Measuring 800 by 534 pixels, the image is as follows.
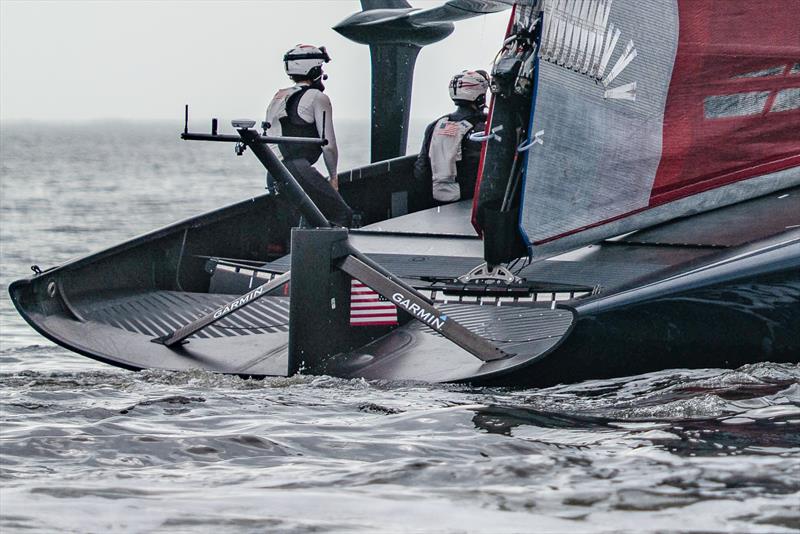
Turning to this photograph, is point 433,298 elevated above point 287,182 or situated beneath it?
situated beneath

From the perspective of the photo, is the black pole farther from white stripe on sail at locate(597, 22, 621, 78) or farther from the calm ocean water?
white stripe on sail at locate(597, 22, 621, 78)

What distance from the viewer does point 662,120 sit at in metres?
8.38

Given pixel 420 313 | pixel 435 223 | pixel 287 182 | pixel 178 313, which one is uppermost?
pixel 287 182

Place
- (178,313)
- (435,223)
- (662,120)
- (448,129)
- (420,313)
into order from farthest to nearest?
1. (435,223)
2. (448,129)
3. (178,313)
4. (662,120)
5. (420,313)

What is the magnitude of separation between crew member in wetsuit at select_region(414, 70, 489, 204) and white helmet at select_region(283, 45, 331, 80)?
1.02m

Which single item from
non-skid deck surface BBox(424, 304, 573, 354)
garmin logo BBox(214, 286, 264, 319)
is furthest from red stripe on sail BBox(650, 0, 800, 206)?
garmin logo BBox(214, 286, 264, 319)

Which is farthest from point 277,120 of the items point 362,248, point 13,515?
point 13,515

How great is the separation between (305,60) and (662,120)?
2.51 meters

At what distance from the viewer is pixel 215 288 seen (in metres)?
9.71

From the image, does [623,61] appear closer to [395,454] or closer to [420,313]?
[420,313]

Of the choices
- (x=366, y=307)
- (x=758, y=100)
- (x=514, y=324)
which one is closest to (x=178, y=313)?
(x=366, y=307)

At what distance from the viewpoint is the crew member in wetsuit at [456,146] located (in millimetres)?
9906

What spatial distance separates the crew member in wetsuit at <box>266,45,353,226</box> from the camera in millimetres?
9445

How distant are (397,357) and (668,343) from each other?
5.10 feet
